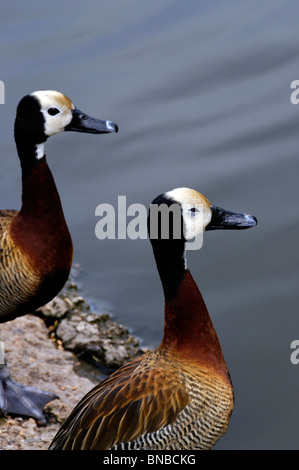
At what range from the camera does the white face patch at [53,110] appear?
14.8 ft

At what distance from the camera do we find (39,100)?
4512 millimetres

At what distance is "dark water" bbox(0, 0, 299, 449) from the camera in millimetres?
5148

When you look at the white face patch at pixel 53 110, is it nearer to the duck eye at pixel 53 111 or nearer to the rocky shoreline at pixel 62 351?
the duck eye at pixel 53 111

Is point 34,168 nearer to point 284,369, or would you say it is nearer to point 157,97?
point 284,369

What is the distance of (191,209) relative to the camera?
3801 millimetres

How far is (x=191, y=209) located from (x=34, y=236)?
3.78ft

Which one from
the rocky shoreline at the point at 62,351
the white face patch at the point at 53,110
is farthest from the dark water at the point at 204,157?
the white face patch at the point at 53,110

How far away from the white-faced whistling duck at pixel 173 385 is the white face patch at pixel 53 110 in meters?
1.10

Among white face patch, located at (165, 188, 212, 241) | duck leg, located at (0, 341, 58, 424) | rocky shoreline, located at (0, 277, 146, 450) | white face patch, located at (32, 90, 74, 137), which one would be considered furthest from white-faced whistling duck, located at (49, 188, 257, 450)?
white face patch, located at (32, 90, 74, 137)

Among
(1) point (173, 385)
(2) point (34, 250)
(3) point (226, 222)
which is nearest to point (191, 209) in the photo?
(3) point (226, 222)

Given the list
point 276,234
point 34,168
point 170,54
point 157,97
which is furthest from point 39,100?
point 170,54

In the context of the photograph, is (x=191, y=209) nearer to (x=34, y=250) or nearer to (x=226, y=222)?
(x=226, y=222)

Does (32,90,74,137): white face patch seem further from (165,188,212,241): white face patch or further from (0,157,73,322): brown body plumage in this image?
(165,188,212,241): white face patch

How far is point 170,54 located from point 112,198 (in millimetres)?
1732
